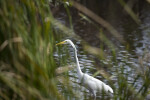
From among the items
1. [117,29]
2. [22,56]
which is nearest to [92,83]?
[22,56]

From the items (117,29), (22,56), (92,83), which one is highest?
(22,56)

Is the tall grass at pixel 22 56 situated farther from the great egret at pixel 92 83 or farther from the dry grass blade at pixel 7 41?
the great egret at pixel 92 83

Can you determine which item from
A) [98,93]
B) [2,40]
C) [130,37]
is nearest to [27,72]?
[2,40]

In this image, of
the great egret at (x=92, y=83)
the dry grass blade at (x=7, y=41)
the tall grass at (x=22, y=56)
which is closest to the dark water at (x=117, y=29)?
the great egret at (x=92, y=83)

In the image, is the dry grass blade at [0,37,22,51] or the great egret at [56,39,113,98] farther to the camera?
the great egret at [56,39,113,98]

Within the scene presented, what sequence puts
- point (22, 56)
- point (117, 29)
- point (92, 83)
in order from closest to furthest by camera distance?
1. point (22, 56)
2. point (92, 83)
3. point (117, 29)

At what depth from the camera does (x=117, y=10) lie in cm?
→ 1378

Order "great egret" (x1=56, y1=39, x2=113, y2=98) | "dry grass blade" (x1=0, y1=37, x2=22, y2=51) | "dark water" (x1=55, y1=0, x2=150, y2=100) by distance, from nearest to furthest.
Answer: "dry grass blade" (x1=0, y1=37, x2=22, y2=51), "great egret" (x1=56, y1=39, x2=113, y2=98), "dark water" (x1=55, y1=0, x2=150, y2=100)

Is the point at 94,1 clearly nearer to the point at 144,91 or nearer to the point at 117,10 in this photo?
the point at 117,10

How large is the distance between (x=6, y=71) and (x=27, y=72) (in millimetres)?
155

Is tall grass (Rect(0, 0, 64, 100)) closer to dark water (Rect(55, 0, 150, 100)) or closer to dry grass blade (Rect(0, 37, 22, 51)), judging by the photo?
dry grass blade (Rect(0, 37, 22, 51))

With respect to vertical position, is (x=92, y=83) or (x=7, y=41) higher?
(x=7, y=41)

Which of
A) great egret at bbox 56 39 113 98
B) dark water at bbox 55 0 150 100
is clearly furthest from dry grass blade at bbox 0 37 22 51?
dark water at bbox 55 0 150 100

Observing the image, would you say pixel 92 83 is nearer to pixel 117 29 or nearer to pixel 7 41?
pixel 7 41
